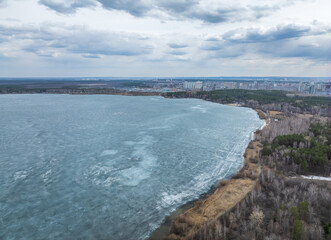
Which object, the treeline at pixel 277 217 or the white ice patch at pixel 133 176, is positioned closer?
the treeline at pixel 277 217

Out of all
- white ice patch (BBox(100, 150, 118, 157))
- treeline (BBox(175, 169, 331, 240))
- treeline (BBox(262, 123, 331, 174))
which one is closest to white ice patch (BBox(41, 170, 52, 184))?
white ice patch (BBox(100, 150, 118, 157))

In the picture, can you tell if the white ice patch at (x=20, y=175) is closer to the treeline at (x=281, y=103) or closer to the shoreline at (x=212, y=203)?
the shoreline at (x=212, y=203)

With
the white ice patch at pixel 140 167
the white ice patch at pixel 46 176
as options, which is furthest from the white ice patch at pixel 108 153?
the white ice patch at pixel 46 176

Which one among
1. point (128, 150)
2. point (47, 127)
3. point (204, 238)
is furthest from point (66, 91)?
point (204, 238)

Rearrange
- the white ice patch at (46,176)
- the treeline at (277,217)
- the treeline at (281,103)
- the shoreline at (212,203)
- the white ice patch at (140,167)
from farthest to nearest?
the treeline at (281,103) → the white ice patch at (140,167) → the white ice patch at (46,176) → the shoreline at (212,203) → the treeline at (277,217)

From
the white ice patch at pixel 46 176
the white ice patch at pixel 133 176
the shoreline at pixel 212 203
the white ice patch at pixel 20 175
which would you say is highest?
the white ice patch at pixel 20 175

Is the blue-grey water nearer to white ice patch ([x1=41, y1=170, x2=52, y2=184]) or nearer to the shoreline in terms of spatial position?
white ice patch ([x1=41, y1=170, x2=52, y2=184])
